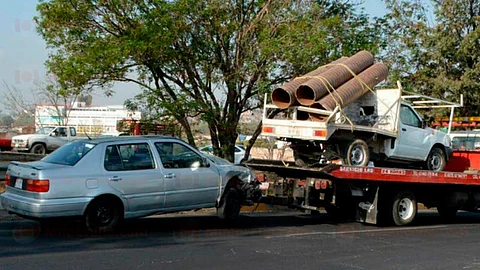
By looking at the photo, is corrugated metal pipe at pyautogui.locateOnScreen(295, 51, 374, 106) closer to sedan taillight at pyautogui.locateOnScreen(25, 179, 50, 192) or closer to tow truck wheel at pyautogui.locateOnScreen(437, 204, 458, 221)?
tow truck wheel at pyautogui.locateOnScreen(437, 204, 458, 221)

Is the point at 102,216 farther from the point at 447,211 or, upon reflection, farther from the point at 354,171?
the point at 447,211

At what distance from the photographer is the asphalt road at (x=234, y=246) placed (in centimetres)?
802

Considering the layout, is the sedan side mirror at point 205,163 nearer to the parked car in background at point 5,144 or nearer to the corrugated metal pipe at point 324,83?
the corrugated metal pipe at point 324,83

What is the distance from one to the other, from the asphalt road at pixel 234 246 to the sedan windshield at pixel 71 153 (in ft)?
3.65

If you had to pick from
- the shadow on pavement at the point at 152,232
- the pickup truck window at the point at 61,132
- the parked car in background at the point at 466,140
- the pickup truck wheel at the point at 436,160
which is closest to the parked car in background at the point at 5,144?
the pickup truck window at the point at 61,132

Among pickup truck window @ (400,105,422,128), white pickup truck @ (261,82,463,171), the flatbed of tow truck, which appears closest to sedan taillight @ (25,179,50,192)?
the flatbed of tow truck

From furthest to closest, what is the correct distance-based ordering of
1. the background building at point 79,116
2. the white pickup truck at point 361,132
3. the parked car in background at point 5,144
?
the background building at point 79,116 < the parked car in background at point 5,144 < the white pickup truck at point 361,132

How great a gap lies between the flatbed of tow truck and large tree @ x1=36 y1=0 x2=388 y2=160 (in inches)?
189

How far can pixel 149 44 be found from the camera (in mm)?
16203

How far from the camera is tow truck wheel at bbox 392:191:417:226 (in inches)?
504

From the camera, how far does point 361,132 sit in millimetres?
12555

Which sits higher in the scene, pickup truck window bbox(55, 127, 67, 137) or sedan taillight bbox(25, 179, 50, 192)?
pickup truck window bbox(55, 127, 67, 137)

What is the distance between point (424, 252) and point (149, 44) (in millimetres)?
9203

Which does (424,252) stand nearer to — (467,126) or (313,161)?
(313,161)
